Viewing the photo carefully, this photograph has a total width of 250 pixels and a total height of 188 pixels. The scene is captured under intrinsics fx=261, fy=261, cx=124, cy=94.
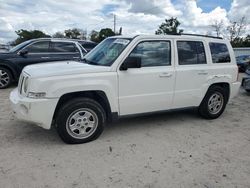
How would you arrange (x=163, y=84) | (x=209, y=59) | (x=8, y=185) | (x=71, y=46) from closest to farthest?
(x=8, y=185) < (x=163, y=84) < (x=209, y=59) < (x=71, y=46)

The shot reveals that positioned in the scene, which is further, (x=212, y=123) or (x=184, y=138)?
(x=212, y=123)

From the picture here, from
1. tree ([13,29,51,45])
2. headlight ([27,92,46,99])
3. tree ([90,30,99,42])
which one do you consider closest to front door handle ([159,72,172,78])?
headlight ([27,92,46,99])

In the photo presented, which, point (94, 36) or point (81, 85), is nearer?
point (81, 85)

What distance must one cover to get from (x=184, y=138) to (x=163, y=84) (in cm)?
106

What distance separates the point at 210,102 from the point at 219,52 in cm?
111

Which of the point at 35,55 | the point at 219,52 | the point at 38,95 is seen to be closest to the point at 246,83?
the point at 219,52

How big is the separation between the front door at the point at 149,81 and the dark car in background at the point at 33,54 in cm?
419

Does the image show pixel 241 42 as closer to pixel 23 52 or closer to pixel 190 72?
pixel 23 52

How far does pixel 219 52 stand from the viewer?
5.73m

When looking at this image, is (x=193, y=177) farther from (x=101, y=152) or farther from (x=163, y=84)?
(x=163, y=84)

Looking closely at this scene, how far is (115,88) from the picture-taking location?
14.7ft

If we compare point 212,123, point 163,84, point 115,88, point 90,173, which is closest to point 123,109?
point 115,88

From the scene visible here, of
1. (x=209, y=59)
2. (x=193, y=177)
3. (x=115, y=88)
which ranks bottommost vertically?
(x=193, y=177)

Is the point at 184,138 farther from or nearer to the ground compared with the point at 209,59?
nearer to the ground
